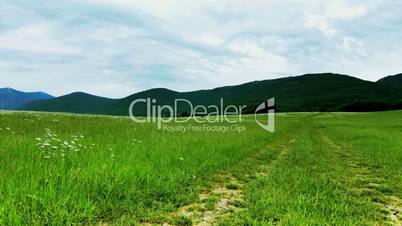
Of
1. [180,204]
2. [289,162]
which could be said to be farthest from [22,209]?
[289,162]

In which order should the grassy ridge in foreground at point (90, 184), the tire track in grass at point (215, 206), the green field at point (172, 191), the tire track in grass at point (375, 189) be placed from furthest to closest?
the tire track in grass at point (375, 189)
the tire track in grass at point (215, 206)
the green field at point (172, 191)
the grassy ridge in foreground at point (90, 184)

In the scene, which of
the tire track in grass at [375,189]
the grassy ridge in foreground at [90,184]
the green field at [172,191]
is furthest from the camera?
the tire track in grass at [375,189]

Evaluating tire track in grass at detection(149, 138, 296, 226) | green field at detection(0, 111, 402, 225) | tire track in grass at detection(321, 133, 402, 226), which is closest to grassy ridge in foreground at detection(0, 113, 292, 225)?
green field at detection(0, 111, 402, 225)

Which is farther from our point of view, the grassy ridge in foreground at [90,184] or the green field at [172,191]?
the green field at [172,191]

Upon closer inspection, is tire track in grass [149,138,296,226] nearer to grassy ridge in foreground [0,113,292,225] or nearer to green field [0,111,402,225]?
green field [0,111,402,225]

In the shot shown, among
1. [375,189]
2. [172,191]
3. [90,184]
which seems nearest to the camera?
[90,184]

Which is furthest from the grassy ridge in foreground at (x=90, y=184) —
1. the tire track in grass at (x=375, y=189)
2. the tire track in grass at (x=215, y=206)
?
the tire track in grass at (x=375, y=189)

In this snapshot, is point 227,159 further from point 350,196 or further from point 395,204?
point 395,204

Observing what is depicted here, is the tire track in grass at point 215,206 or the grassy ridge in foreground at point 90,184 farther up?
the grassy ridge in foreground at point 90,184

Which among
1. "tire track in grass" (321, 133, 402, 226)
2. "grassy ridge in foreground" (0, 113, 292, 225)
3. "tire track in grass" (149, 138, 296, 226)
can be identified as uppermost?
"grassy ridge in foreground" (0, 113, 292, 225)

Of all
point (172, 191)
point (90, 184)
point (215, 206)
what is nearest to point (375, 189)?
point (215, 206)

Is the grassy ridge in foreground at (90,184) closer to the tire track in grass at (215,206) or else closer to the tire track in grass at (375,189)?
the tire track in grass at (215,206)

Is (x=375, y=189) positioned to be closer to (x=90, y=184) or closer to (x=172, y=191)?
(x=172, y=191)

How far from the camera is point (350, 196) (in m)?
8.81
